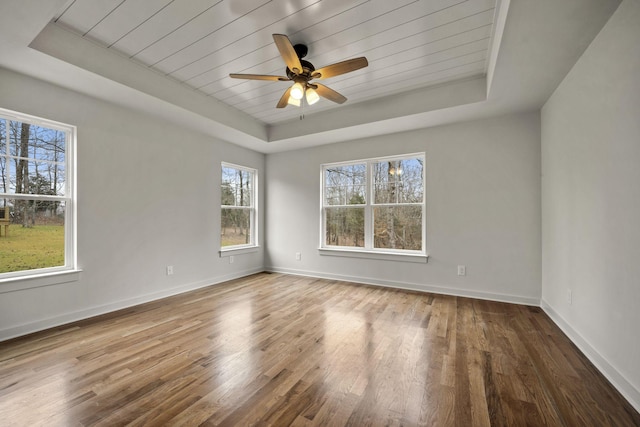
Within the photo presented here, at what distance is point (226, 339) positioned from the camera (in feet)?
8.33

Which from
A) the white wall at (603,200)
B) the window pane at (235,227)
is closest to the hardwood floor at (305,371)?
the white wall at (603,200)

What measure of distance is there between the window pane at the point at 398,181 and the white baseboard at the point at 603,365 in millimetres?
2214

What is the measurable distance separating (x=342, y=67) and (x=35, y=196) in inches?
128

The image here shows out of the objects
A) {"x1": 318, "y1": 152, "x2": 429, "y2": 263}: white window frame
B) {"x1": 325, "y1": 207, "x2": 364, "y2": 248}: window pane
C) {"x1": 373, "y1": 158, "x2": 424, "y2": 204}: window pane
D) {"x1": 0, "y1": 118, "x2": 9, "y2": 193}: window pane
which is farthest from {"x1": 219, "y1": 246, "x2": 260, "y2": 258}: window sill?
{"x1": 0, "y1": 118, "x2": 9, "y2": 193}: window pane

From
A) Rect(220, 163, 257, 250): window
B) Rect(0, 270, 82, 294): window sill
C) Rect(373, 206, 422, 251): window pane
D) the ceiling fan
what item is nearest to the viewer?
the ceiling fan

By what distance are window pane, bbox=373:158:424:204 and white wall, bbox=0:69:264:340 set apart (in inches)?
107

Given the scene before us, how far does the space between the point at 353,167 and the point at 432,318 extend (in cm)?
275

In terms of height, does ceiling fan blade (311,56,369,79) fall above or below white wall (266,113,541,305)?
above

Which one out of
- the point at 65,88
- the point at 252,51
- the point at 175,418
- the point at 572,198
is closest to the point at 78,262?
the point at 65,88

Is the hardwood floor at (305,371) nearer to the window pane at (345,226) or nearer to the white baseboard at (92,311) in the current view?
the white baseboard at (92,311)

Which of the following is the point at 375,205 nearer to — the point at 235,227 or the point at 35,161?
the point at 235,227

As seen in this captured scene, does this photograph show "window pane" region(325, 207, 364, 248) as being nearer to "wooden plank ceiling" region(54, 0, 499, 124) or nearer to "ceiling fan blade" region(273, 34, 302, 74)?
"wooden plank ceiling" region(54, 0, 499, 124)

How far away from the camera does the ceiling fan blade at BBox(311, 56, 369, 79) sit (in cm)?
231

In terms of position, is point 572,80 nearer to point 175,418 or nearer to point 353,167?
point 353,167
